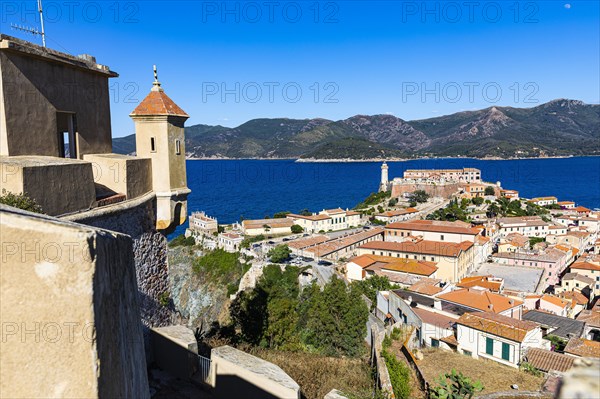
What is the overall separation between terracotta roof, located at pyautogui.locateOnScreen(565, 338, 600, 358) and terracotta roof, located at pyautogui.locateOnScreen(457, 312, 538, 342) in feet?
5.66

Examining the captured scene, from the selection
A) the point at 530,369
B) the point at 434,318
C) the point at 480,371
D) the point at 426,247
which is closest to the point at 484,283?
the point at 426,247

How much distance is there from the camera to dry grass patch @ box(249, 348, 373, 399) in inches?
385

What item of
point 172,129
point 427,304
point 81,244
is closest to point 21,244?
point 81,244

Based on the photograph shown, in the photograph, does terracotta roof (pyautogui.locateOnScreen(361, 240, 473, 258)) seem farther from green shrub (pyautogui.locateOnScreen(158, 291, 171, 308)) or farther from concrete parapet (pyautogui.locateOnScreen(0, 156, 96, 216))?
concrete parapet (pyautogui.locateOnScreen(0, 156, 96, 216))

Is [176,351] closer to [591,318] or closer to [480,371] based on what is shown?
[480,371]

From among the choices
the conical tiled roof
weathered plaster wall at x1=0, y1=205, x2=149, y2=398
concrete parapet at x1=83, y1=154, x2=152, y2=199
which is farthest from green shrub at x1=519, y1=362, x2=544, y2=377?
weathered plaster wall at x1=0, y1=205, x2=149, y2=398

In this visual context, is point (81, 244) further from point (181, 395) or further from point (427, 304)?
point (427, 304)

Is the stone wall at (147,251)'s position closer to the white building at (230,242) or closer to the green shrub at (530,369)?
the green shrub at (530,369)

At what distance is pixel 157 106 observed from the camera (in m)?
9.20

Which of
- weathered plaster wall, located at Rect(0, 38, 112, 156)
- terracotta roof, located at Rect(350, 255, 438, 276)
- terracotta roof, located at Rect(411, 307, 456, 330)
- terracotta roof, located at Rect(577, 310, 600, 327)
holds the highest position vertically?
weathered plaster wall, located at Rect(0, 38, 112, 156)

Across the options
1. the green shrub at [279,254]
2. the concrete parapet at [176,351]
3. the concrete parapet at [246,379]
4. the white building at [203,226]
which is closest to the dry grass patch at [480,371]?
the concrete parapet at [246,379]

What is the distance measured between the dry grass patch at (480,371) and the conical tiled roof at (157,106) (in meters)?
13.0

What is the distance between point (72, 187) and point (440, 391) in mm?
10191

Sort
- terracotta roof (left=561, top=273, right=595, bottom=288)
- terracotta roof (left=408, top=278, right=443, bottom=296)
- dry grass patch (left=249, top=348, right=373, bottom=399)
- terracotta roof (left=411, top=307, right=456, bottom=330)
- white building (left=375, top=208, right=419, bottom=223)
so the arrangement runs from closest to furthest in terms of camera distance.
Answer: dry grass patch (left=249, top=348, right=373, bottom=399), terracotta roof (left=411, top=307, right=456, bottom=330), terracotta roof (left=408, top=278, right=443, bottom=296), terracotta roof (left=561, top=273, right=595, bottom=288), white building (left=375, top=208, right=419, bottom=223)
